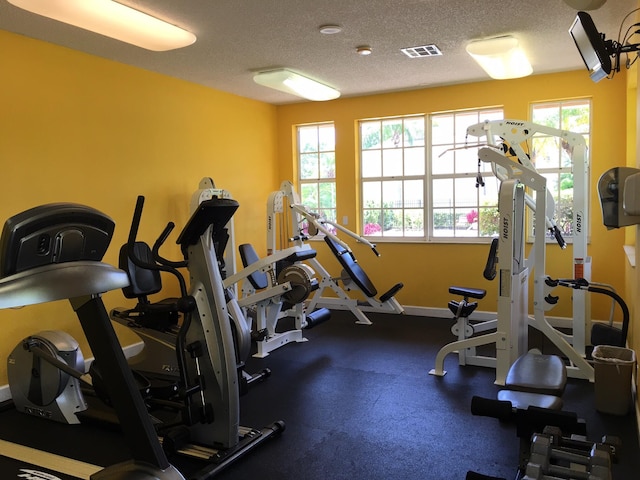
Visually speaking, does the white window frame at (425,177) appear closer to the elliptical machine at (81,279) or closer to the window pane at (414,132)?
the window pane at (414,132)

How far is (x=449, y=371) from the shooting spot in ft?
13.3

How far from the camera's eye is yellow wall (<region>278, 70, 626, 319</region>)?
4.91m

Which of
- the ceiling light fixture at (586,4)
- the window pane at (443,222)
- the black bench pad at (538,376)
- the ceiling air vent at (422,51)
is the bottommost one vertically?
the black bench pad at (538,376)

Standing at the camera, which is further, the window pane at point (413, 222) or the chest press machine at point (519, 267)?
the window pane at point (413, 222)

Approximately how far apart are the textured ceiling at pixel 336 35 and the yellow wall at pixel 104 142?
210mm

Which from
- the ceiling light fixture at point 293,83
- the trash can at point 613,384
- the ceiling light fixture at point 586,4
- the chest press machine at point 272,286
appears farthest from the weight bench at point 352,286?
the ceiling light fixture at point 586,4

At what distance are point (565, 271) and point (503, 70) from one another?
2156 mm

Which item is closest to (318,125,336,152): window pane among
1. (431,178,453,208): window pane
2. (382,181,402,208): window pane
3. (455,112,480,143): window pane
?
(382,181,402,208): window pane

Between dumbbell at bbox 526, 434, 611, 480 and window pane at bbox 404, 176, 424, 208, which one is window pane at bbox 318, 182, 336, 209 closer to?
window pane at bbox 404, 176, 424, 208

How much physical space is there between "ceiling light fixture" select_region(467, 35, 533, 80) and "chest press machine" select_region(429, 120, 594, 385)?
0.50 metres

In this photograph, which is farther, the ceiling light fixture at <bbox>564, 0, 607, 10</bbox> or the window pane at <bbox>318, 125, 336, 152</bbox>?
the window pane at <bbox>318, 125, 336, 152</bbox>

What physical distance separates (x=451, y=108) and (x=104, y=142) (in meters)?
3.63

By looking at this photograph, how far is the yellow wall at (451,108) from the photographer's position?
16.1 feet

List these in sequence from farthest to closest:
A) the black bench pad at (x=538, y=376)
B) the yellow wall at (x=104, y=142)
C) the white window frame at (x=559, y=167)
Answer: the white window frame at (x=559, y=167) → the yellow wall at (x=104, y=142) → the black bench pad at (x=538, y=376)
